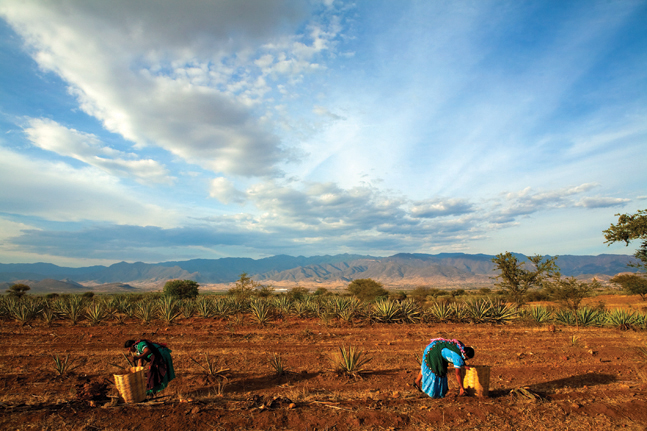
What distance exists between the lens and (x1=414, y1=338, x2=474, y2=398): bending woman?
4.89m

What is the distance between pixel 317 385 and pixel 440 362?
256cm

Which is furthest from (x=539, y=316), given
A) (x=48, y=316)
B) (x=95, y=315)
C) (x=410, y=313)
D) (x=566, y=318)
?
(x=48, y=316)

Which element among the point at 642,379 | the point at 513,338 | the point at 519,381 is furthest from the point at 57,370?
the point at 513,338

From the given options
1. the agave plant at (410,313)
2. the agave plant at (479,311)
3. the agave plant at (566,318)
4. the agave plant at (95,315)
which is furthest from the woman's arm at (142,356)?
the agave plant at (566,318)

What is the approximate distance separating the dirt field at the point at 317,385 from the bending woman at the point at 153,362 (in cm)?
30

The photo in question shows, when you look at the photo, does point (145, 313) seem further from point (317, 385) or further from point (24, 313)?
point (317, 385)

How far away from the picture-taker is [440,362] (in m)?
5.06

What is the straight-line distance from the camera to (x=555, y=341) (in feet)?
35.4

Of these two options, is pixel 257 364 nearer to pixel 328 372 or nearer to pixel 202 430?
pixel 328 372

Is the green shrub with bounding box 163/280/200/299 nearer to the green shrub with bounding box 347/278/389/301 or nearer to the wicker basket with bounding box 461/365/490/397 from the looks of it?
the green shrub with bounding box 347/278/389/301

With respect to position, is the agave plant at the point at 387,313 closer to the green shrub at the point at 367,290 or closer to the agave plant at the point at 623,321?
the agave plant at the point at 623,321

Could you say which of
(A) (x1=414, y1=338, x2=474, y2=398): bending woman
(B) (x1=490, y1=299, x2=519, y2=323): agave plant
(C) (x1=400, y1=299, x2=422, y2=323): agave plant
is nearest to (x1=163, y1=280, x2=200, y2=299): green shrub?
(C) (x1=400, y1=299, x2=422, y2=323): agave plant

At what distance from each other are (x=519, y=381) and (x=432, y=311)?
8847 millimetres

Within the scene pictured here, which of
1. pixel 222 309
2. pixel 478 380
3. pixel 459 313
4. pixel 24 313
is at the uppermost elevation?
pixel 24 313
